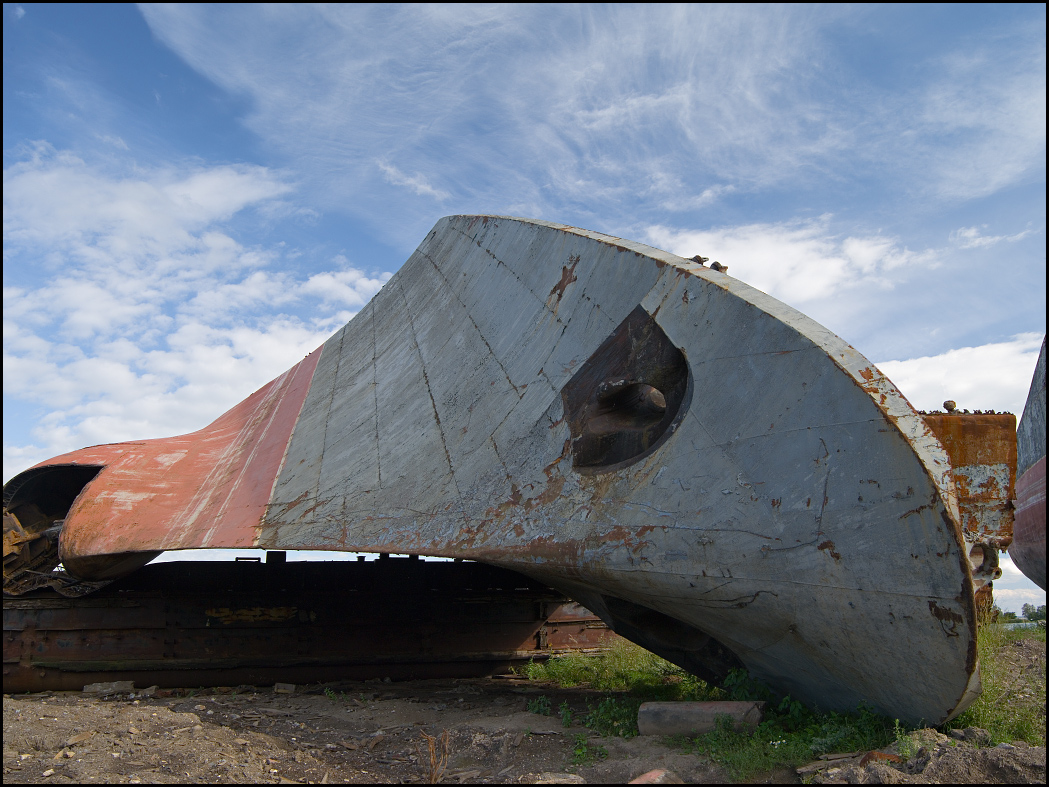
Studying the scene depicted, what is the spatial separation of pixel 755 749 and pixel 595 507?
178cm

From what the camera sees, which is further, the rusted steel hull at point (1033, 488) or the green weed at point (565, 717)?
the rusted steel hull at point (1033, 488)

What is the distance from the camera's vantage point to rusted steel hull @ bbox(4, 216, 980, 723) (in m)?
3.87

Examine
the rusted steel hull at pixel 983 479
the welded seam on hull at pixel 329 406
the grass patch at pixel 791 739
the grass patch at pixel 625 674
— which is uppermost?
the welded seam on hull at pixel 329 406

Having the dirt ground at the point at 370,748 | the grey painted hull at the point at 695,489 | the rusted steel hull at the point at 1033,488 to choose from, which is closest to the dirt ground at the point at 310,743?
the dirt ground at the point at 370,748

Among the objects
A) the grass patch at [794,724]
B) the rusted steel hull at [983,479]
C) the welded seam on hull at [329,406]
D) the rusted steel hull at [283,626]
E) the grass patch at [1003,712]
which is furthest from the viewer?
the rusted steel hull at [283,626]

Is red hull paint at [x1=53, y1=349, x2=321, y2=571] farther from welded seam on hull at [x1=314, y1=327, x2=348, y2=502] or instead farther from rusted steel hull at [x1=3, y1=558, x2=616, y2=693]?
rusted steel hull at [x1=3, y1=558, x2=616, y2=693]

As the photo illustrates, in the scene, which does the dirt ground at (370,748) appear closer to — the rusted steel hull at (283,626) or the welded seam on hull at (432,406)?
the rusted steel hull at (283,626)

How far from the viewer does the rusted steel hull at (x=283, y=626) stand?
7.88 metres

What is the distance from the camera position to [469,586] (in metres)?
9.28

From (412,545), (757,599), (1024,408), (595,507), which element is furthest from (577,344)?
(1024,408)

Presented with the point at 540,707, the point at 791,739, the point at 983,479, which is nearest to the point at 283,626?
the point at 540,707

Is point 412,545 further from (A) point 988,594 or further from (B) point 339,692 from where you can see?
(A) point 988,594

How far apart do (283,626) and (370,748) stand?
3.71 metres

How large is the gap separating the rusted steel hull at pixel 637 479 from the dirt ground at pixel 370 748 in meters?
0.56
